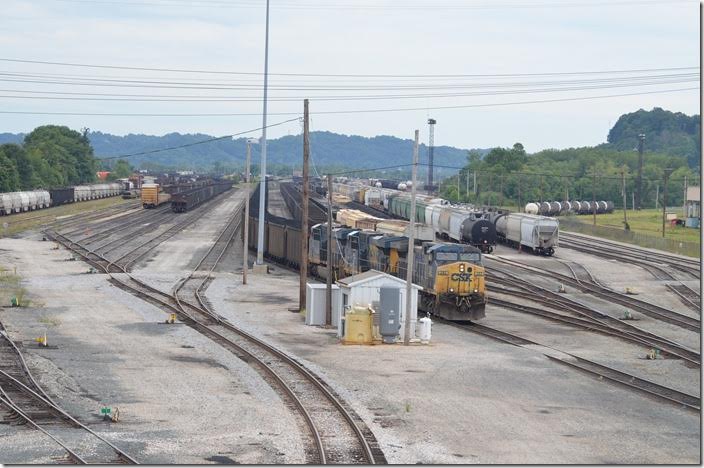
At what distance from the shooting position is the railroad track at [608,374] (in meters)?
29.0

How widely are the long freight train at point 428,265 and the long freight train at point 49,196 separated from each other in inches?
2434

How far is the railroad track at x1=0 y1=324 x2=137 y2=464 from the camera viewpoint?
814 inches

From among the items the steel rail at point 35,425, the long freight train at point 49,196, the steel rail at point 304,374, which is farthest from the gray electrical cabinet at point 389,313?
the long freight train at point 49,196

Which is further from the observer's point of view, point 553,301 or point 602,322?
point 553,301

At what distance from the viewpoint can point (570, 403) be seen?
28.0 metres

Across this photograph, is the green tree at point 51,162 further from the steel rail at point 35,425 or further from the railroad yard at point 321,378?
the steel rail at point 35,425

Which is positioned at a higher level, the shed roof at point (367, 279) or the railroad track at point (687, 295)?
the shed roof at point (367, 279)

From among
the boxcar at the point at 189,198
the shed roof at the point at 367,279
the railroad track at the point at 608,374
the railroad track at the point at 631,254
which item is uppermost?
the boxcar at the point at 189,198

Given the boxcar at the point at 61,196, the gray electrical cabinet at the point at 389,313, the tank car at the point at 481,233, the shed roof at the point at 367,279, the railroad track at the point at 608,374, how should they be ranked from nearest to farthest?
the railroad track at the point at 608,374 → the gray electrical cabinet at the point at 389,313 → the shed roof at the point at 367,279 → the tank car at the point at 481,233 → the boxcar at the point at 61,196

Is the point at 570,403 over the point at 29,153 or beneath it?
beneath

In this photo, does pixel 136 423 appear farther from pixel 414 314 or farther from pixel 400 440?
pixel 414 314

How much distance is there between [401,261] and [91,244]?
132ft

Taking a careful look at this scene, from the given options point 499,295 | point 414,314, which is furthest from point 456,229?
point 414,314

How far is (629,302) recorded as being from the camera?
177ft
